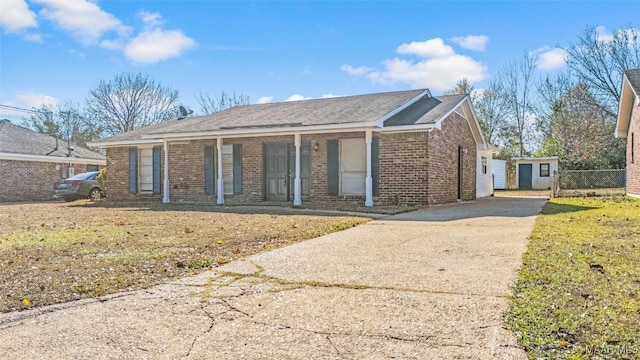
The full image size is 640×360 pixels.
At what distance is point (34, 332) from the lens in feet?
10.2

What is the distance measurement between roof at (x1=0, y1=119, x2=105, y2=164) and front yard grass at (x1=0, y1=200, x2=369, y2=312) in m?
14.5

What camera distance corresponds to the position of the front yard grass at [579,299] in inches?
103

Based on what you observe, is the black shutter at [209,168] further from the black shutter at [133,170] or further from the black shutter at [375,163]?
the black shutter at [375,163]

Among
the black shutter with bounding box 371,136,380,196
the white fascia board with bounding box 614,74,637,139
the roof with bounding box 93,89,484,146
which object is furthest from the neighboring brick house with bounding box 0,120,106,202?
the white fascia board with bounding box 614,74,637,139

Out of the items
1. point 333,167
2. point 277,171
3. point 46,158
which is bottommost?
point 277,171

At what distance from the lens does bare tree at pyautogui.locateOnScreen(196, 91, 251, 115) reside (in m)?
43.3

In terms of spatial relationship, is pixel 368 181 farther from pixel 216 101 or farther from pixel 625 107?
pixel 216 101

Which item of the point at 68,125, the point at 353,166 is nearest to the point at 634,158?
the point at 353,166

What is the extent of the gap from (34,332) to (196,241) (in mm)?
3677

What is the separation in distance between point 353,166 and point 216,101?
31906 mm

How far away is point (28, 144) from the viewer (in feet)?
79.0

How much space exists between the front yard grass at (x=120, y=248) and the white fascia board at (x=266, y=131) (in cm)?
327

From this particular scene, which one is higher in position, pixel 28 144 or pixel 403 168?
pixel 28 144

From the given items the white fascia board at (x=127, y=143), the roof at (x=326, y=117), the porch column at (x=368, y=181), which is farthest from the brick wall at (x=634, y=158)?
the white fascia board at (x=127, y=143)
